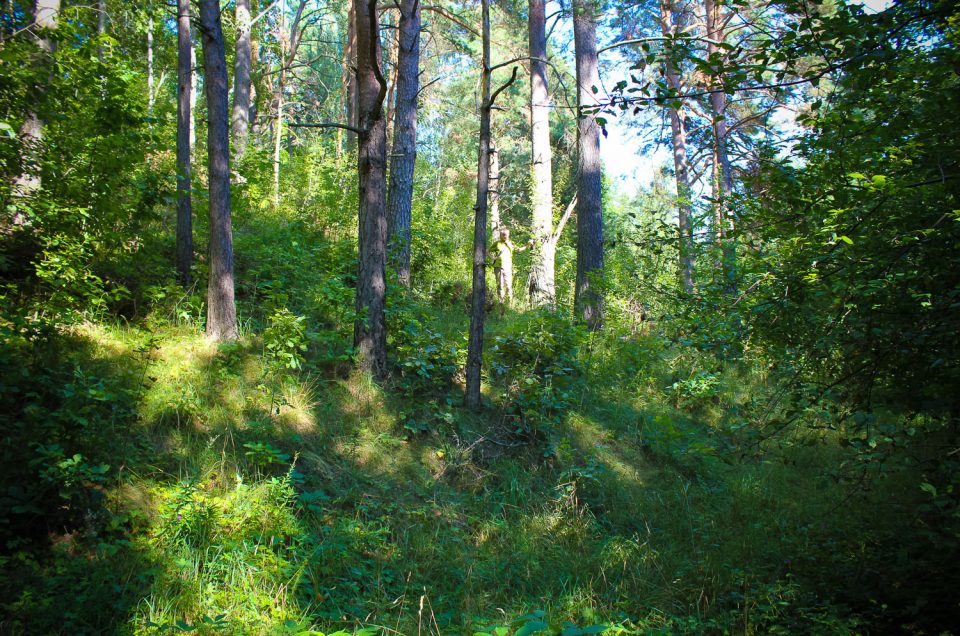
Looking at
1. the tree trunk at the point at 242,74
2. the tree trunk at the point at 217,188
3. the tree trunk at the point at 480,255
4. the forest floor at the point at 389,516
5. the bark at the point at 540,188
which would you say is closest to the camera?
the forest floor at the point at 389,516

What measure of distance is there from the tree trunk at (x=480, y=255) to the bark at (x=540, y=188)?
175 inches

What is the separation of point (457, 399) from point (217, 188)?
381 cm

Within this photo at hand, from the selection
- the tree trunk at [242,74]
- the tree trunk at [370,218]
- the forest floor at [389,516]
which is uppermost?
the tree trunk at [242,74]

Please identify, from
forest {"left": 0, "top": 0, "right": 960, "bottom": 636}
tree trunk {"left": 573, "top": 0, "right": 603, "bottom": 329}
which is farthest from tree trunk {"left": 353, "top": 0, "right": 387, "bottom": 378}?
tree trunk {"left": 573, "top": 0, "right": 603, "bottom": 329}

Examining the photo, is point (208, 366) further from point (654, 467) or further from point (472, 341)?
point (654, 467)

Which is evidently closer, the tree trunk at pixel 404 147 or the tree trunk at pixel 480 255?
the tree trunk at pixel 480 255

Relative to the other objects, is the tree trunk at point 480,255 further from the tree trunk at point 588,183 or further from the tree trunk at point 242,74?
the tree trunk at point 242,74

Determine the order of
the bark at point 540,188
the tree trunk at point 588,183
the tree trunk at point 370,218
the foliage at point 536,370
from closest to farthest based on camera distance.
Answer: the tree trunk at point 370,218, the foliage at point 536,370, the tree trunk at point 588,183, the bark at point 540,188

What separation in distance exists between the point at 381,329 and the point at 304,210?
225 inches

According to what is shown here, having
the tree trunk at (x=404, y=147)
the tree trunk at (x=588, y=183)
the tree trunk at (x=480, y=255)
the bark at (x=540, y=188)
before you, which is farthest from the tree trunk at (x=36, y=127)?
the tree trunk at (x=588, y=183)

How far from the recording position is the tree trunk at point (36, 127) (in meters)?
4.63

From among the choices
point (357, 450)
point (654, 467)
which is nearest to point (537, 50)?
point (654, 467)

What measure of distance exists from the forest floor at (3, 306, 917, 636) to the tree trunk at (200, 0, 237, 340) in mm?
306

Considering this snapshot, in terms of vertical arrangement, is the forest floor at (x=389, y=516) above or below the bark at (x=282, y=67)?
below
